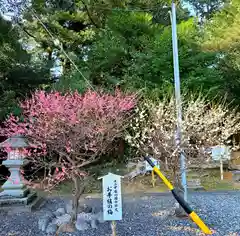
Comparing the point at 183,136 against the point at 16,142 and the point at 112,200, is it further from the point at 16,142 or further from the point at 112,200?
the point at 16,142

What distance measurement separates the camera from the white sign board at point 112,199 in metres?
3.06

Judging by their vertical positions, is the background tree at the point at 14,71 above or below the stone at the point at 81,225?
above

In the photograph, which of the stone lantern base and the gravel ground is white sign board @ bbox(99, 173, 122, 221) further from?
the stone lantern base

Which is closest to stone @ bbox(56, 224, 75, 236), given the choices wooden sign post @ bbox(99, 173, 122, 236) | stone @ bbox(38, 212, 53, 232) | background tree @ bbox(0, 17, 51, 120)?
stone @ bbox(38, 212, 53, 232)

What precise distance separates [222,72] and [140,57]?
119 inches

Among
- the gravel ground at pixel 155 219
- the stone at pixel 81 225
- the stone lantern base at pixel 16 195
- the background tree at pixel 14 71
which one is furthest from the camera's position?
the background tree at pixel 14 71

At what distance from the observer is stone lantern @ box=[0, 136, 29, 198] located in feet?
16.7

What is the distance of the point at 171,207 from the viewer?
4684 mm

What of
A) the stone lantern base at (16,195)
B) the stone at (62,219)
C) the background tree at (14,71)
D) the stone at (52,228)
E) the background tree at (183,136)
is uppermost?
the background tree at (14,71)

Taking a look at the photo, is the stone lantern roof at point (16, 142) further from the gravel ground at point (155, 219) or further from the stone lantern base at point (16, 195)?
the gravel ground at point (155, 219)

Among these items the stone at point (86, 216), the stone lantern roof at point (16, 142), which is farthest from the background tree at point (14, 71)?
the stone at point (86, 216)

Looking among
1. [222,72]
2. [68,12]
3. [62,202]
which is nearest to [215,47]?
[222,72]

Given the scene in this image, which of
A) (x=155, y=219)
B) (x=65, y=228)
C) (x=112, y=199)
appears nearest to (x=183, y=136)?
(x=155, y=219)

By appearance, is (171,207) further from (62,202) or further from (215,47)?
(215,47)
